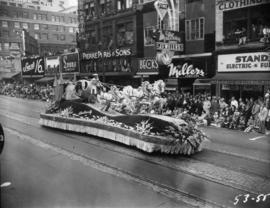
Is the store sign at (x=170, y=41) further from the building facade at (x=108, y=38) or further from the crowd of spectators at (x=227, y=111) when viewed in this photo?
the building facade at (x=108, y=38)

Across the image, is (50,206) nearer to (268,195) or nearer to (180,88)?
(268,195)

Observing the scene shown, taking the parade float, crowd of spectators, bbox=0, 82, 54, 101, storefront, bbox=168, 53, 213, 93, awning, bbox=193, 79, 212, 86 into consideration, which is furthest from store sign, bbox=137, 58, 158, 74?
crowd of spectators, bbox=0, 82, 54, 101

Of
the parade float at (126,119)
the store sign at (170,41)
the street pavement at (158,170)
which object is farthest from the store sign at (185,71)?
the street pavement at (158,170)

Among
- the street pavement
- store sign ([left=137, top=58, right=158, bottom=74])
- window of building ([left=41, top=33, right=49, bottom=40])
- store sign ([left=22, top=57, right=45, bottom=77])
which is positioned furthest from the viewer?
window of building ([left=41, top=33, right=49, bottom=40])

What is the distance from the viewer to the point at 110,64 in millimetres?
29203

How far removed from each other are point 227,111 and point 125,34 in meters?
15.1

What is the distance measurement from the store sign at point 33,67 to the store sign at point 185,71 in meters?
20.2

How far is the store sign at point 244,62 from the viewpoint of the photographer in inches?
666

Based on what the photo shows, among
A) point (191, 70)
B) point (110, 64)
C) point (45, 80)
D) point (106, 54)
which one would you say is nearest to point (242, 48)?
point (191, 70)

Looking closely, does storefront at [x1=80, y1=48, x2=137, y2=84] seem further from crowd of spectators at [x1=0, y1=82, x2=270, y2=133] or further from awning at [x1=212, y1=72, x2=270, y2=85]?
awning at [x1=212, y1=72, x2=270, y2=85]

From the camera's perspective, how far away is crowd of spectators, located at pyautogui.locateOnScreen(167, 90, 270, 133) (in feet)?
44.6

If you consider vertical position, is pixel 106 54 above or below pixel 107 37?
below

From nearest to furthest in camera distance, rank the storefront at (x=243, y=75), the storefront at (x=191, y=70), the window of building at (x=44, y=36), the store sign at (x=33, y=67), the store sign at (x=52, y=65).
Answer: the storefront at (x=243, y=75) → the storefront at (x=191, y=70) → the store sign at (x=52, y=65) → the store sign at (x=33, y=67) → the window of building at (x=44, y=36)

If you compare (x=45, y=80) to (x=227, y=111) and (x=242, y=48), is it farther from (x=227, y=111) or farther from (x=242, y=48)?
(x=227, y=111)
